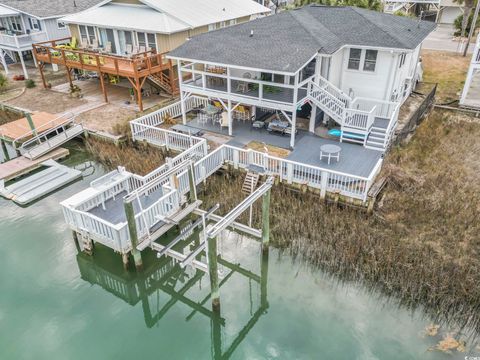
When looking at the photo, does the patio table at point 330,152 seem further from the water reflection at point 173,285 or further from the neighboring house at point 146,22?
the neighboring house at point 146,22

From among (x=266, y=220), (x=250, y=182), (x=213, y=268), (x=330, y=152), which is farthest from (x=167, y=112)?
(x=213, y=268)

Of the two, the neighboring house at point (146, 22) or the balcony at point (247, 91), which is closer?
the balcony at point (247, 91)

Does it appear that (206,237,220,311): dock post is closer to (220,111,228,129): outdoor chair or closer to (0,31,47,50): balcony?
(220,111,228,129): outdoor chair

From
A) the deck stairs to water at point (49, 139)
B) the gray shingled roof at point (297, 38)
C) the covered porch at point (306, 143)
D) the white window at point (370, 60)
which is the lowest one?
the deck stairs to water at point (49, 139)

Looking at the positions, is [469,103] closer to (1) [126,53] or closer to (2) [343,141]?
(2) [343,141]

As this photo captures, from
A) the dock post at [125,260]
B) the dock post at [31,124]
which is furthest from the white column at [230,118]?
the dock post at [31,124]

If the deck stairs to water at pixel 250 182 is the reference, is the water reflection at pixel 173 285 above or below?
below

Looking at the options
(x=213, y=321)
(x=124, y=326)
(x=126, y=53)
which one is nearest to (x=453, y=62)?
(x=126, y=53)
